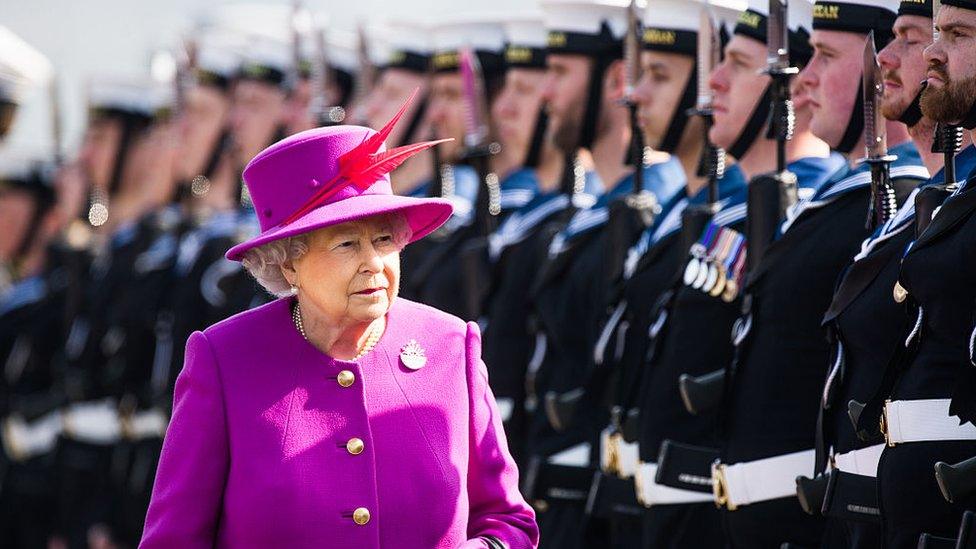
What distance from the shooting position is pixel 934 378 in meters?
4.62

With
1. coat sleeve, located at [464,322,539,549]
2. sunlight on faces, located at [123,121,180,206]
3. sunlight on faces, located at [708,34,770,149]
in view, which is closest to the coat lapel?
coat sleeve, located at [464,322,539,549]

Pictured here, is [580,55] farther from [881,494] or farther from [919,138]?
[881,494]

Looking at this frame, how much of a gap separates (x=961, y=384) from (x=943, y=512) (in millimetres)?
291

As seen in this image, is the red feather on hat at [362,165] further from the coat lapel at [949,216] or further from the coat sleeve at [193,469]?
the coat lapel at [949,216]

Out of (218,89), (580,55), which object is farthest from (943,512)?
(218,89)

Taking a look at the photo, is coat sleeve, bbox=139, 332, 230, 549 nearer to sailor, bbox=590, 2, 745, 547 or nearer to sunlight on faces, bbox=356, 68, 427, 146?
sailor, bbox=590, 2, 745, 547

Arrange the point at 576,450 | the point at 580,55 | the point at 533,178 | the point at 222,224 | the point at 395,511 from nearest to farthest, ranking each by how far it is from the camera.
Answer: the point at 395,511 < the point at 576,450 < the point at 580,55 < the point at 533,178 < the point at 222,224

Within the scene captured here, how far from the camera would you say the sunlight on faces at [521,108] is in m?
8.40

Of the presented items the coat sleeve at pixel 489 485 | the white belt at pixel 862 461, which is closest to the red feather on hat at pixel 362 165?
the coat sleeve at pixel 489 485

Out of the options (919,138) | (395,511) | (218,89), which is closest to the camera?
(395,511)

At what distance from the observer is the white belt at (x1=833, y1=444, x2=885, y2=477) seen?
4984mm

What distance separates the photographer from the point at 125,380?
11234 millimetres

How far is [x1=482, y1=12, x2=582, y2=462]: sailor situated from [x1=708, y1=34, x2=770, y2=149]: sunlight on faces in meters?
1.65

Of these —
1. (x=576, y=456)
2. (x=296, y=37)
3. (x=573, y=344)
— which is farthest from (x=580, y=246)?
(x=296, y=37)
